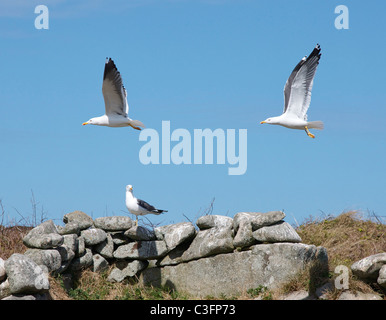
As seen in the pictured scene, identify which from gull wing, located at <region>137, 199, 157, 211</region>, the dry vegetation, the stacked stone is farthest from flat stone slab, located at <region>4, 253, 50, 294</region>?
the stacked stone

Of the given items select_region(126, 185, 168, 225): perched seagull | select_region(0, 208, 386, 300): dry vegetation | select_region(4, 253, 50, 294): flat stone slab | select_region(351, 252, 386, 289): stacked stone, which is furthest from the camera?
select_region(126, 185, 168, 225): perched seagull

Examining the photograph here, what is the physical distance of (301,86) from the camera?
1310 centimetres

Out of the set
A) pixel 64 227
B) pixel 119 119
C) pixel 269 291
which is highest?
pixel 119 119

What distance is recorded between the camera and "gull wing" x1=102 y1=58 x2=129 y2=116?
12109 mm

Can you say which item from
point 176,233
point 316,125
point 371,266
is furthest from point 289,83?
point 371,266

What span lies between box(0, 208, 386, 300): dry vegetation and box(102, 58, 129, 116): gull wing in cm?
352

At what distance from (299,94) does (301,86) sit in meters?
0.20

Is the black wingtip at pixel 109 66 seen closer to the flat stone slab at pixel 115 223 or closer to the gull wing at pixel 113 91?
the gull wing at pixel 113 91

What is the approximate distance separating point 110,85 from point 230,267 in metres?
4.54

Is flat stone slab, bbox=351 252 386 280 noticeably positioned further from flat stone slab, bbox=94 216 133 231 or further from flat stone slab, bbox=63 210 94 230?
flat stone slab, bbox=63 210 94 230

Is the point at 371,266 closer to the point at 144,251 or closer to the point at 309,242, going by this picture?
the point at 309,242

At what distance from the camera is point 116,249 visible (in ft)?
41.1
